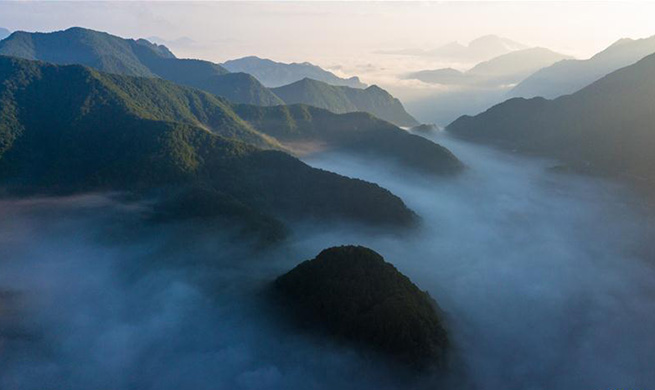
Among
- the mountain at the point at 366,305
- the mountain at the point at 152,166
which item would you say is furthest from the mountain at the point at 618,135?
the mountain at the point at 366,305

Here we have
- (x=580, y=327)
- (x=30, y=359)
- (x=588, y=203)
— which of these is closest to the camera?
(x=30, y=359)

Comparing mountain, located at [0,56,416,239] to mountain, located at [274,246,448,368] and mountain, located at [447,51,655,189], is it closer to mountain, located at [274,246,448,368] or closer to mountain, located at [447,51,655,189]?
mountain, located at [274,246,448,368]

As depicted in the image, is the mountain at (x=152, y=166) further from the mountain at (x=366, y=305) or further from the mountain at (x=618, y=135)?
the mountain at (x=618, y=135)

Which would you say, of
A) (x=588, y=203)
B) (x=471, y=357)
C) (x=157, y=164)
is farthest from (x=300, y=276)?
(x=588, y=203)

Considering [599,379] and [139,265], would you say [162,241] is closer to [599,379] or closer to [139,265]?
[139,265]

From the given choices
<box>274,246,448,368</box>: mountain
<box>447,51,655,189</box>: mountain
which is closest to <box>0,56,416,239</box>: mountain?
<box>274,246,448,368</box>: mountain

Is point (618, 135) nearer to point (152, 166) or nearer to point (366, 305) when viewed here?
point (366, 305)
